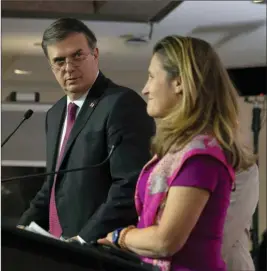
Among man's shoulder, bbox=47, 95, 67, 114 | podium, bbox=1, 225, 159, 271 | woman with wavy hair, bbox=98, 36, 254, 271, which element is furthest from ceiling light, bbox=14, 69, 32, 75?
podium, bbox=1, 225, 159, 271

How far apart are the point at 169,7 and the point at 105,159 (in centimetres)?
91

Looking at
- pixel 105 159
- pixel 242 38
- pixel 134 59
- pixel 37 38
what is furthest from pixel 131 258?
pixel 242 38

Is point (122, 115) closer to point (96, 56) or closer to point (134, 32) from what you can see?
point (96, 56)

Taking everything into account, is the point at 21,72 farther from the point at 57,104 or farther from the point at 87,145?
the point at 87,145

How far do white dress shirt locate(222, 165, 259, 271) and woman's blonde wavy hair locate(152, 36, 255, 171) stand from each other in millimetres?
127

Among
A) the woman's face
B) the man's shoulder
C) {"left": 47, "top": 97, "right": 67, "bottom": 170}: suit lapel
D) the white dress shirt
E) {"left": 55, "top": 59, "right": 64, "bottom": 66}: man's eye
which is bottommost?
the white dress shirt

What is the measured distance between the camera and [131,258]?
0.88 metres

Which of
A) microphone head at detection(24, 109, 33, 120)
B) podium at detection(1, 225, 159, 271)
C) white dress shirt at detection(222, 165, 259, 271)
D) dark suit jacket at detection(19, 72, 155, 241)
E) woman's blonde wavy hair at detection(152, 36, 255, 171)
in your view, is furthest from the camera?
microphone head at detection(24, 109, 33, 120)

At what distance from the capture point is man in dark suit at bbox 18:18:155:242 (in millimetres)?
1235

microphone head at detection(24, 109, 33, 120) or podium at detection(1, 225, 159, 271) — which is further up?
microphone head at detection(24, 109, 33, 120)


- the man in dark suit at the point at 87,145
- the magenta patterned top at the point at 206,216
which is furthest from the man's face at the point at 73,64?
the magenta patterned top at the point at 206,216

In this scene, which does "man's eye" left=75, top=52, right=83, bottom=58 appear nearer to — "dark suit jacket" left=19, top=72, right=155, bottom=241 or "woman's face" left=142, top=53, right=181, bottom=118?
"dark suit jacket" left=19, top=72, right=155, bottom=241

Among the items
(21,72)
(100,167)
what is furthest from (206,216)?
(21,72)

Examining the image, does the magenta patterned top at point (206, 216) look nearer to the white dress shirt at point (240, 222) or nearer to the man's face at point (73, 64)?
the white dress shirt at point (240, 222)
